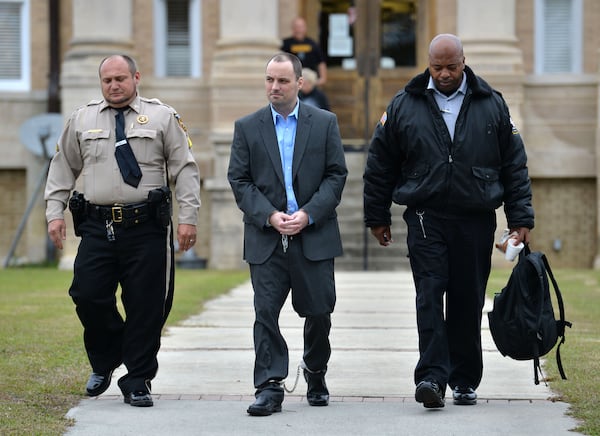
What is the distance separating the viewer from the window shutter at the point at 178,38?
21.4 metres

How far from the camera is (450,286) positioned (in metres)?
Answer: 7.71

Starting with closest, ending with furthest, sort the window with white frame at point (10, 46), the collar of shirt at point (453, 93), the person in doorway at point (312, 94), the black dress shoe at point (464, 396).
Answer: the collar of shirt at point (453, 93), the black dress shoe at point (464, 396), the person in doorway at point (312, 94), the window with white frame at point (10, 46)

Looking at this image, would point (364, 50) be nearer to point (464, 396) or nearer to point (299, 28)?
point (299, 28)

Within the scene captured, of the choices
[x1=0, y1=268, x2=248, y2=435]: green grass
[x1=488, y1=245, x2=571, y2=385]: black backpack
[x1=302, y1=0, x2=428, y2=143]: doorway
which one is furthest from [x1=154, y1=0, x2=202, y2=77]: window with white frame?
[x1=488, y1=245, x2=571, y2=385]: black backpack

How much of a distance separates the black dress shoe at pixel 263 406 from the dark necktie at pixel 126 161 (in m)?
1.31

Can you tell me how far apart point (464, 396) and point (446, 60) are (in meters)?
1.77

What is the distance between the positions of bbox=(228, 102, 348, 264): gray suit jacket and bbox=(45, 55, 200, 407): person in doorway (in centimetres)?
30

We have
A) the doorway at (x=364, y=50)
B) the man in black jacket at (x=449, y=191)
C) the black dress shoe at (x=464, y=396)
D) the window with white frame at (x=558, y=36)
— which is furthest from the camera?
the doorway at (x=364, y=50)

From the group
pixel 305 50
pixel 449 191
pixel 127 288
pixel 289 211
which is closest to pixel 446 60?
pixel 449 191

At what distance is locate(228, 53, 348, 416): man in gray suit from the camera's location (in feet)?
24.8

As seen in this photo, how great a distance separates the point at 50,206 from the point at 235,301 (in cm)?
612

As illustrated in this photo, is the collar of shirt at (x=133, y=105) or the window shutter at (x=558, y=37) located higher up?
the window shutter at (x=558, y=37)

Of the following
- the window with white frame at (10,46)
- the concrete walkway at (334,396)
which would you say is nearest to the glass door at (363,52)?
the window with white frame at (10,46)

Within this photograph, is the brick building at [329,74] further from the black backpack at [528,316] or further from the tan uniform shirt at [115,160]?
the black backpack at [528,316]
